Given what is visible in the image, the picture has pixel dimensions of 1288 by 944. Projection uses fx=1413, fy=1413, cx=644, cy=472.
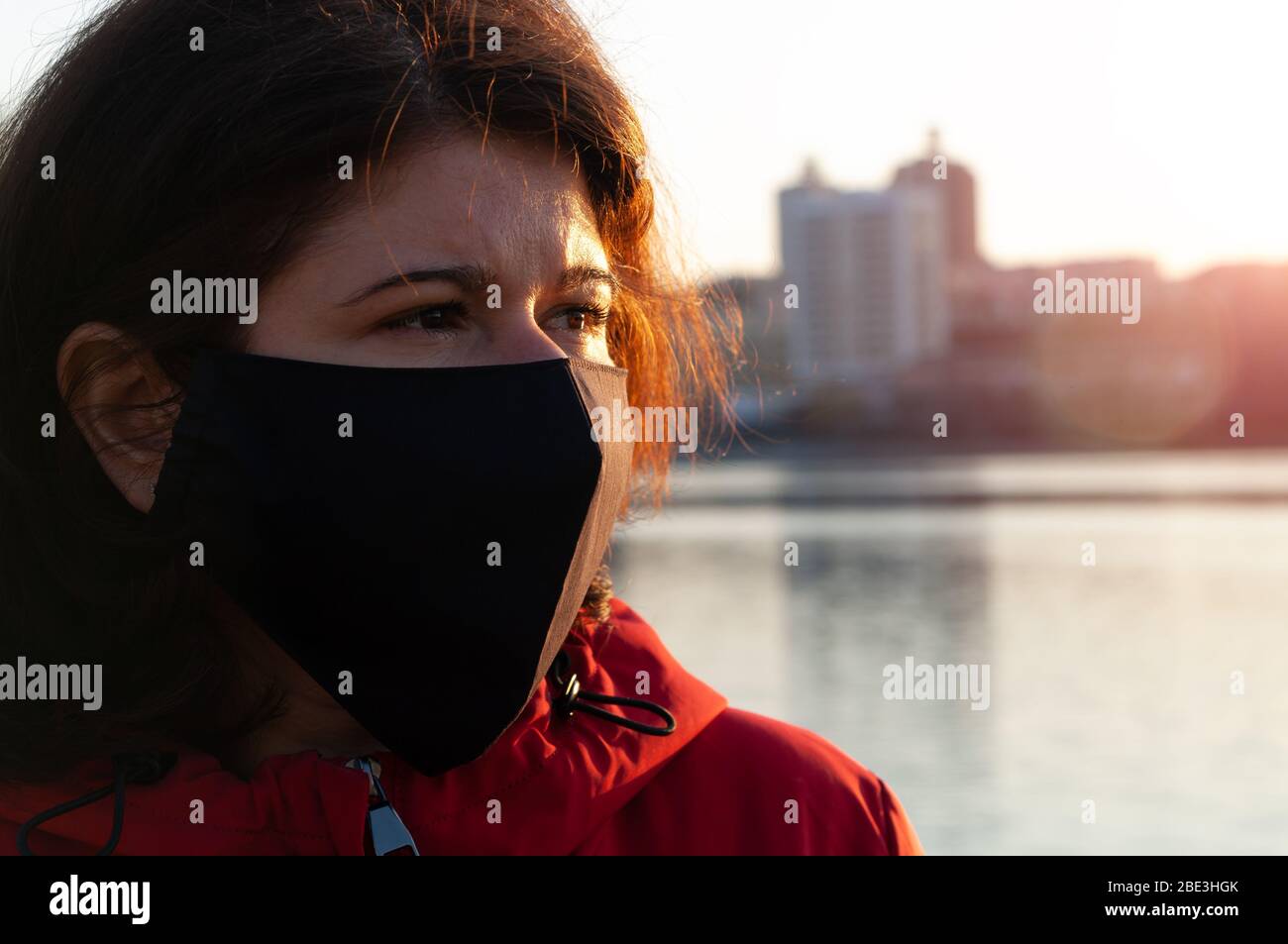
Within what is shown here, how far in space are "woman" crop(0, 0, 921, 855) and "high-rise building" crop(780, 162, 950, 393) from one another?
7628 centimetres

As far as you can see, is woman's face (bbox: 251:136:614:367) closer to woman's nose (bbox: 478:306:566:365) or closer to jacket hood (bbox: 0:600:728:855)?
woman's nose (bbox: 478:306:566:365)

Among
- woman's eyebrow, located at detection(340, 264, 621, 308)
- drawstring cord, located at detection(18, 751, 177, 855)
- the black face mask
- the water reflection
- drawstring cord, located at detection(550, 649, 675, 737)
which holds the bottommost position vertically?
the water reflection

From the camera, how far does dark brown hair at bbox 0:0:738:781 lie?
134 cm

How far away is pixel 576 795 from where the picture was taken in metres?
1.36

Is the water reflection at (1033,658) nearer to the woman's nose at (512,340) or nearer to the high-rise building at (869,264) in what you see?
the woman's nose at (512,340)

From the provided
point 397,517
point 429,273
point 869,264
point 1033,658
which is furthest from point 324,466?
point 869,264

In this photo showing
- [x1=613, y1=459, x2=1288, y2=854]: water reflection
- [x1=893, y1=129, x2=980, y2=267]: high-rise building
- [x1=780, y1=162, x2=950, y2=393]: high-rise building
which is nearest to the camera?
[x1=613, y1=459, x2=1288, y2=854]: water reflection

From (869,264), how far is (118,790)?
8398 cm

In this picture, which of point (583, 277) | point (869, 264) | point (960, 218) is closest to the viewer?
point (583, 277)

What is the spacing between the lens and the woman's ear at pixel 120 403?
53.7 inches

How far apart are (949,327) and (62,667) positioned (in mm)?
75476

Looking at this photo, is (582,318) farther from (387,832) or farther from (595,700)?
(387,832)

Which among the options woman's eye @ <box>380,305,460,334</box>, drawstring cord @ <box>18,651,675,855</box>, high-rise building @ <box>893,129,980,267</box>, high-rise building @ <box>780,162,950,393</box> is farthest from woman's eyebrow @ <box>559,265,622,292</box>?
high-rise building @ <box>893,129,980,267</box>

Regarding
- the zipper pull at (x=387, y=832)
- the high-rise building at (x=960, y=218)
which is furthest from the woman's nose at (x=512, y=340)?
the high-rise building at (x=960, y=218)
